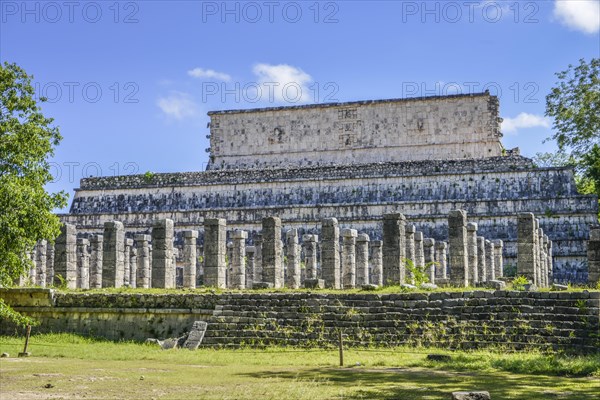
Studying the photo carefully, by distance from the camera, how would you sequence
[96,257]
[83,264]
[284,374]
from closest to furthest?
[284,374], [96,257], [83,264]

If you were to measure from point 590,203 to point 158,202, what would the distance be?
20.5 m

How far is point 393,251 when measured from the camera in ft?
79.3

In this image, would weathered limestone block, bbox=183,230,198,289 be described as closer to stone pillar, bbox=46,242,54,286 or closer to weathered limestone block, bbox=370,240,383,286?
weathered limestone block, bbox=370,240,383,286

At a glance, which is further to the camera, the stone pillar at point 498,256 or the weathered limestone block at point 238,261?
the stone pillar at point 498,256

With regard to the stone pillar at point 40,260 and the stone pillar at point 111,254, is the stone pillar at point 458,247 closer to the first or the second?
the stone pillar at point 111,254

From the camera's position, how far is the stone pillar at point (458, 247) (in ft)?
79.1

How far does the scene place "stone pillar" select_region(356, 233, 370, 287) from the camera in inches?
1130

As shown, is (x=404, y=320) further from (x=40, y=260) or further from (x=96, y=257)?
(x=40, y=260)

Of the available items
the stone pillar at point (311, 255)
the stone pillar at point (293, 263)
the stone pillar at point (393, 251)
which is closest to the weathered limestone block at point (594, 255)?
the stone pillar at point (393, 251)

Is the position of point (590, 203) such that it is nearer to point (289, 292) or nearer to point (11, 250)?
point (289, 292)

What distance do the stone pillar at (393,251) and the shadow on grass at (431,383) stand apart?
865 centimetres

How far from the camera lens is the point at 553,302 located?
18.4m

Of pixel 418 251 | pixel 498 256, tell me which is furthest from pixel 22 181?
pixel 498 256

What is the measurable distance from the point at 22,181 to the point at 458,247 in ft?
36.9
